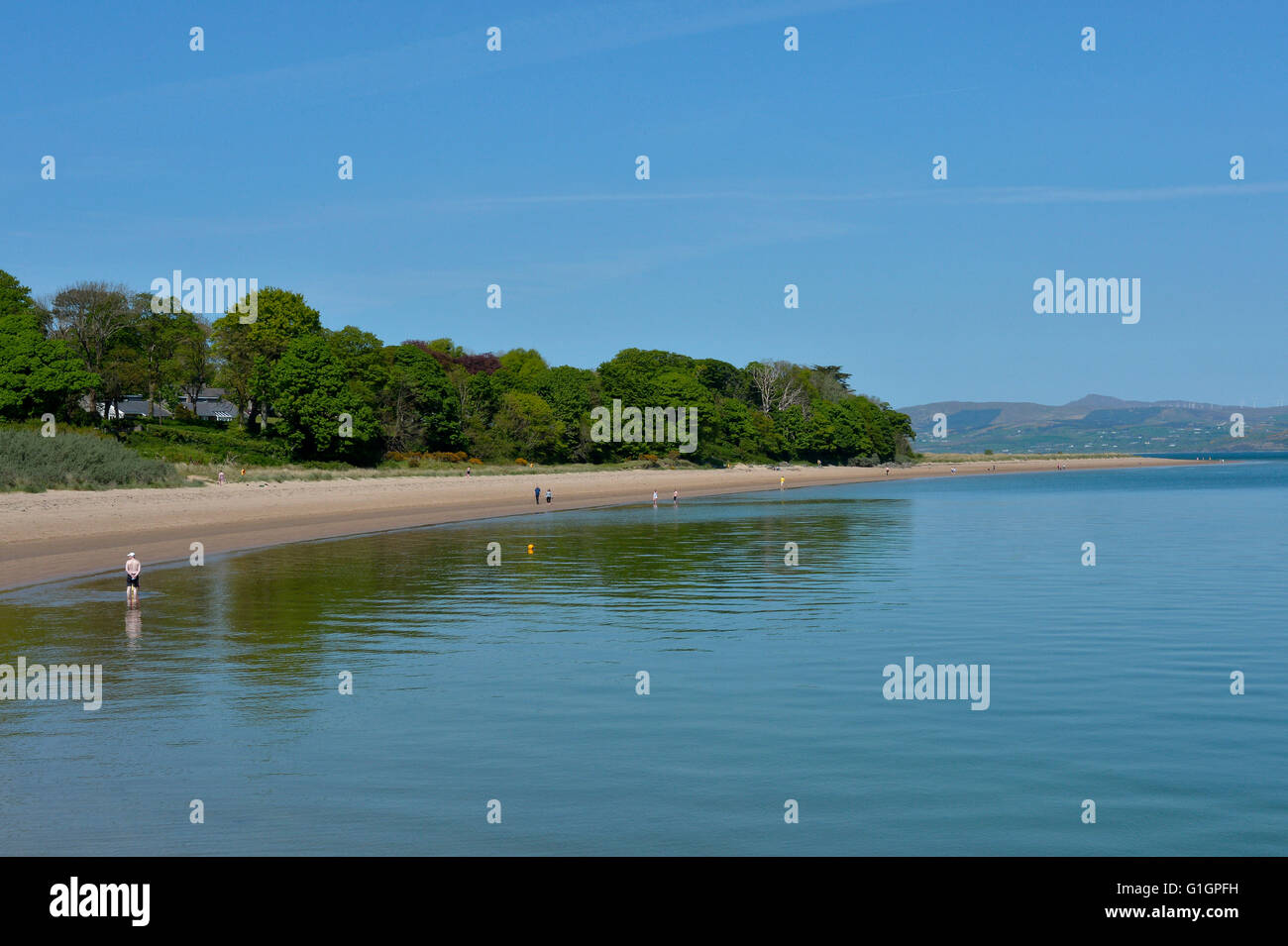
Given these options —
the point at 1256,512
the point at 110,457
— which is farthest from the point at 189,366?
the point at 1256,512

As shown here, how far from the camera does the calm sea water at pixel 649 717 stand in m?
10.8

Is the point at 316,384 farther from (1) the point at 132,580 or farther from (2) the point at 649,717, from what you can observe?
(2) the point at 649,717

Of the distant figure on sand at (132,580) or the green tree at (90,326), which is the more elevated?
the green tree at (90,326)

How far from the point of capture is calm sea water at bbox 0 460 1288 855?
10.8 m

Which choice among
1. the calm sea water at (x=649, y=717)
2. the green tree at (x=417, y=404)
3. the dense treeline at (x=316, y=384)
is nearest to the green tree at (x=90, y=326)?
the dense treeline at (x=316, y=384)

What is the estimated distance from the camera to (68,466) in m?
55.5

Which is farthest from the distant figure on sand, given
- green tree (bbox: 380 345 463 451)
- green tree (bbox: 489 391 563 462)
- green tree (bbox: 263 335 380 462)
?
green tree (bbox: 489 391 563 462)

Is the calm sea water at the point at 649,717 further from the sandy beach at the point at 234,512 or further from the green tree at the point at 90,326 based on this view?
the green tree at the point at 90,326

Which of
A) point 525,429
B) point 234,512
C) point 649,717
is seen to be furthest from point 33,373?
point 649,717

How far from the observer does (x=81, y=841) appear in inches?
401

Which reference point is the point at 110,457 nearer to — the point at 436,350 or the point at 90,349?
the point at 90,349

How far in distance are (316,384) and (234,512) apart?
1790 inches

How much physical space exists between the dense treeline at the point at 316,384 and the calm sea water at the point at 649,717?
6432 cm
